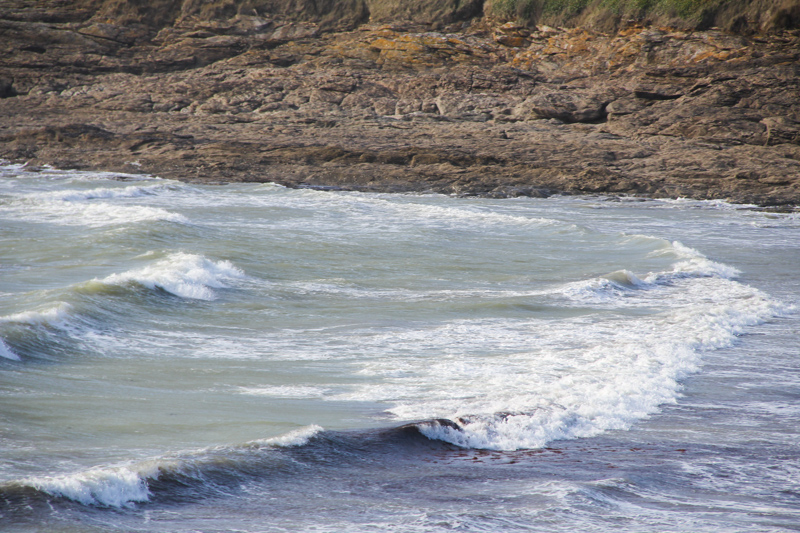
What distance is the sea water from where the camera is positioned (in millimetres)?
4184

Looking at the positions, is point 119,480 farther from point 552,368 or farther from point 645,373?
point 645,373

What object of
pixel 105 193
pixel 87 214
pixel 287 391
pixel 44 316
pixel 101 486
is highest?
pixel 105 193

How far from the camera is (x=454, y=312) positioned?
9.34m

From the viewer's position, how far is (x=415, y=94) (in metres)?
28.0

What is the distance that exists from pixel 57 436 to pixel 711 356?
19.3 feet

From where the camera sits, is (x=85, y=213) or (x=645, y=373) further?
(x=85, y=213)

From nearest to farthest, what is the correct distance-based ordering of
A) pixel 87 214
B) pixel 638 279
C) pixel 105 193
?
pixel 638 279, pixel 87 214, pixel 105 193

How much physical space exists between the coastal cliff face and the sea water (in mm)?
9463

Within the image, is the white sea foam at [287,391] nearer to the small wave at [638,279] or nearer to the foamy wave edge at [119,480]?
the foamy wave edge at [119,480]

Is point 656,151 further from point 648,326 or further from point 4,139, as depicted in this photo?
point 4,139

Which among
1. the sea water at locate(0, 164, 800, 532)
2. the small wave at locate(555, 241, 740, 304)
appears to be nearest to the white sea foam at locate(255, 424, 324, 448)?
the sea water at locate(0, 164, 800, 532)

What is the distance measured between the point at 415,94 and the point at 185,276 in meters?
18.9

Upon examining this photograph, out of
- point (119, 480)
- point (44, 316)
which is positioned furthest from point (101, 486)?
point (44, 316)

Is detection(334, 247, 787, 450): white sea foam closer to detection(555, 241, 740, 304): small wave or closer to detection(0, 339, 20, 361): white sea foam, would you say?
detection(555, 241, 740, 304): small wave
